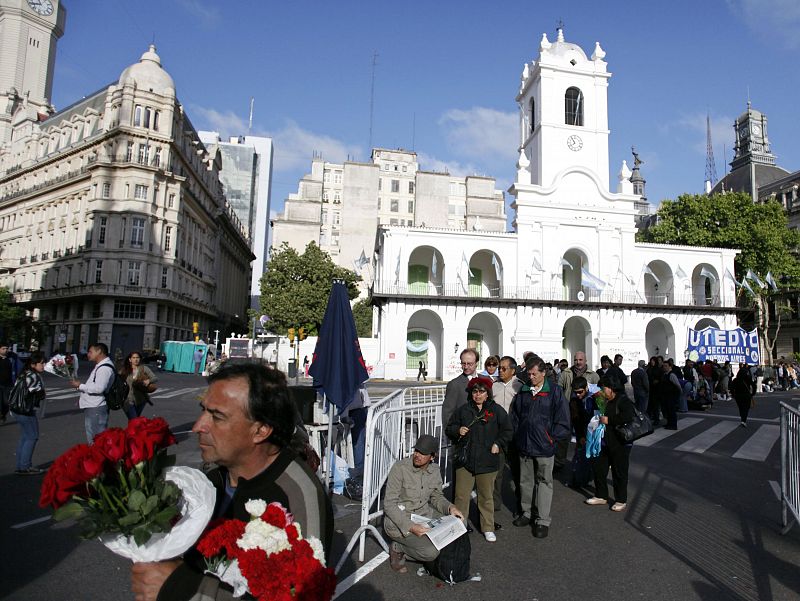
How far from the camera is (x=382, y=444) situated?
18.6ft

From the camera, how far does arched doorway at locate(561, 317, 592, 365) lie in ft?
122

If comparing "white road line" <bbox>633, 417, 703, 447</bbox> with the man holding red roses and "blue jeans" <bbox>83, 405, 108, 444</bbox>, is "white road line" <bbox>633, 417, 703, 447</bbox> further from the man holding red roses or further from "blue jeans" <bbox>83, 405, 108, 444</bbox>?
the man holding red roses

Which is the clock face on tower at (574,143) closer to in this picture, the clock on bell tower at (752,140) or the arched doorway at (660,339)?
the arched doorway at (660,339)

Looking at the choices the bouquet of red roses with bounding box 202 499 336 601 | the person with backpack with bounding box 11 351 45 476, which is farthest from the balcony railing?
the bouquet of red roses with bounding box 202 499 336 601

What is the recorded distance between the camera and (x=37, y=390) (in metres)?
7.75

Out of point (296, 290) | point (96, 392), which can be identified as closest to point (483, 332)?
point (296, 290)

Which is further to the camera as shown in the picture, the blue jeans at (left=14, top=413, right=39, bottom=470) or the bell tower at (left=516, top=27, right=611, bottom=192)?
the bell tower at (left=516, top=27, right=611, bottom=192)

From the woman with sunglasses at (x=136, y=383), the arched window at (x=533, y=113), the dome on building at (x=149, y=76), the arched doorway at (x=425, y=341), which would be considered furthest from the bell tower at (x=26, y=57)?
the woman with sunglasses at (x=136, y=383)

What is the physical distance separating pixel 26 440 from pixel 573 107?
39.8 m

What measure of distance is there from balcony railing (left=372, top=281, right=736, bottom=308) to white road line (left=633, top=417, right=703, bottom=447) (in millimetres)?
18785

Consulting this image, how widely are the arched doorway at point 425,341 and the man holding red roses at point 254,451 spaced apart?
3292 cm

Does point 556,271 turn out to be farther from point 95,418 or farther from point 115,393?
point 95,418

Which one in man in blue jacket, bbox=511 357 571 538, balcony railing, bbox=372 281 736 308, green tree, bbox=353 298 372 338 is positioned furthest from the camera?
green tree, bbox=353 298 372 338

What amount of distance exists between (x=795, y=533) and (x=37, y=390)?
33.6 feet
